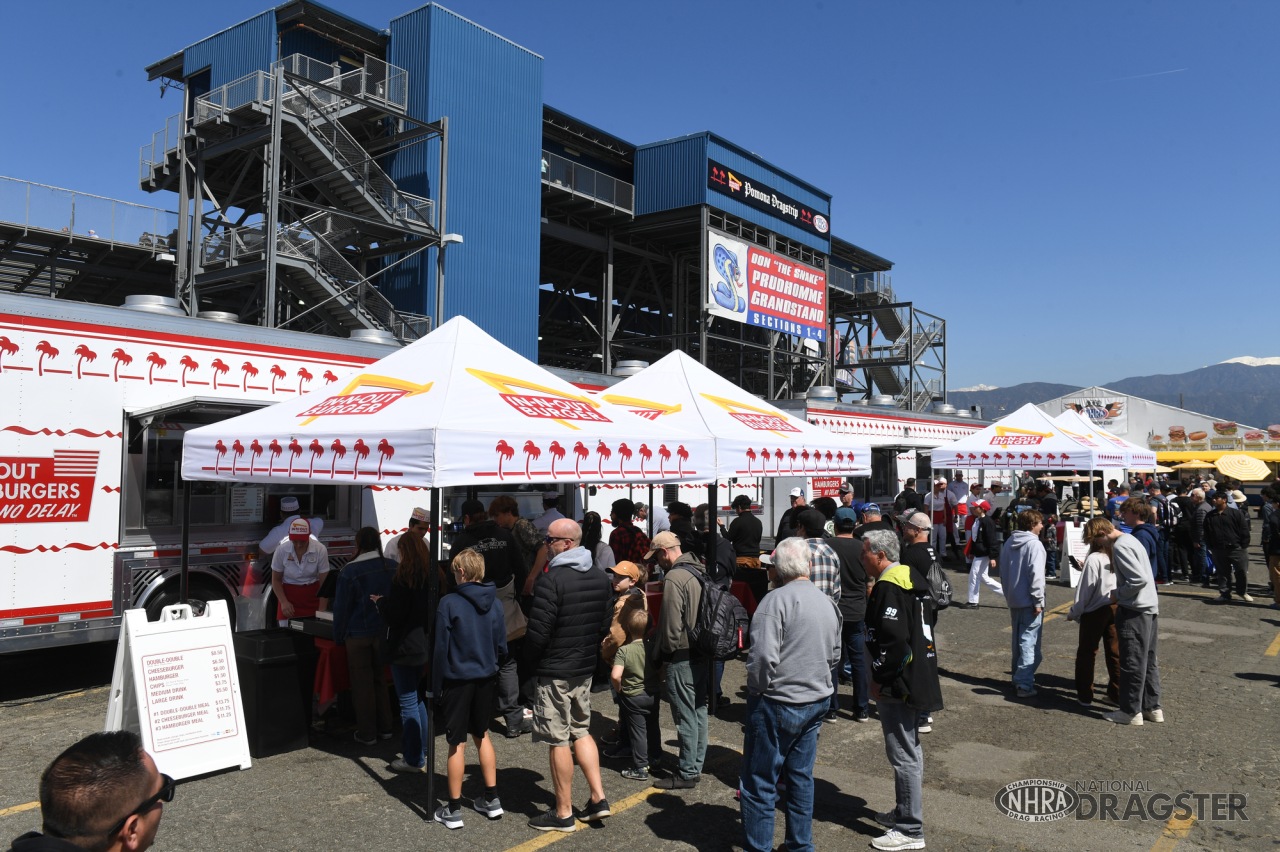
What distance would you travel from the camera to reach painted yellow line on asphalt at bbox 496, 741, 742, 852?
5098 mm

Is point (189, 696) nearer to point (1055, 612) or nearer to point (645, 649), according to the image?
point (645, 649)

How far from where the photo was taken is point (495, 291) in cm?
2459

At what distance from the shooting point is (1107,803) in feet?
19.1

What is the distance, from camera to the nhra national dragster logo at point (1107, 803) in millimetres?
5609

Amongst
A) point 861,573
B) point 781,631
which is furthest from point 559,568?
point 861,573

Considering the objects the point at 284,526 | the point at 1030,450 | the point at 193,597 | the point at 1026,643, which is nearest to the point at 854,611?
the point at 1026,643

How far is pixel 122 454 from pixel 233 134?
17152 millimetres

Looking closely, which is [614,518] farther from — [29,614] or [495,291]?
[495,291]

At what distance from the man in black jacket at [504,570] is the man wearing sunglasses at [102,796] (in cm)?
465

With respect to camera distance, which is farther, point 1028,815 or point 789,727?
point 1028,815

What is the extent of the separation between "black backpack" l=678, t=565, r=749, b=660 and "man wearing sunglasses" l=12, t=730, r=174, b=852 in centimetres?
403

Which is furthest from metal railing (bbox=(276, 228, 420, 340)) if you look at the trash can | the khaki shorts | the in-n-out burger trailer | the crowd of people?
the khaki shorts

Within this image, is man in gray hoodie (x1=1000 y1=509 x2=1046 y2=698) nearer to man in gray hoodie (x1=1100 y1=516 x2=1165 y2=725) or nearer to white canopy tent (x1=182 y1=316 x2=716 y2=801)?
man in gray hoodie (x1=1100 y1=516 x2=1165 y2=725)

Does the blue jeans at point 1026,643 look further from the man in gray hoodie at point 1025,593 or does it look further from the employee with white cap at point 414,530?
the employee with white cap at point 414,530
